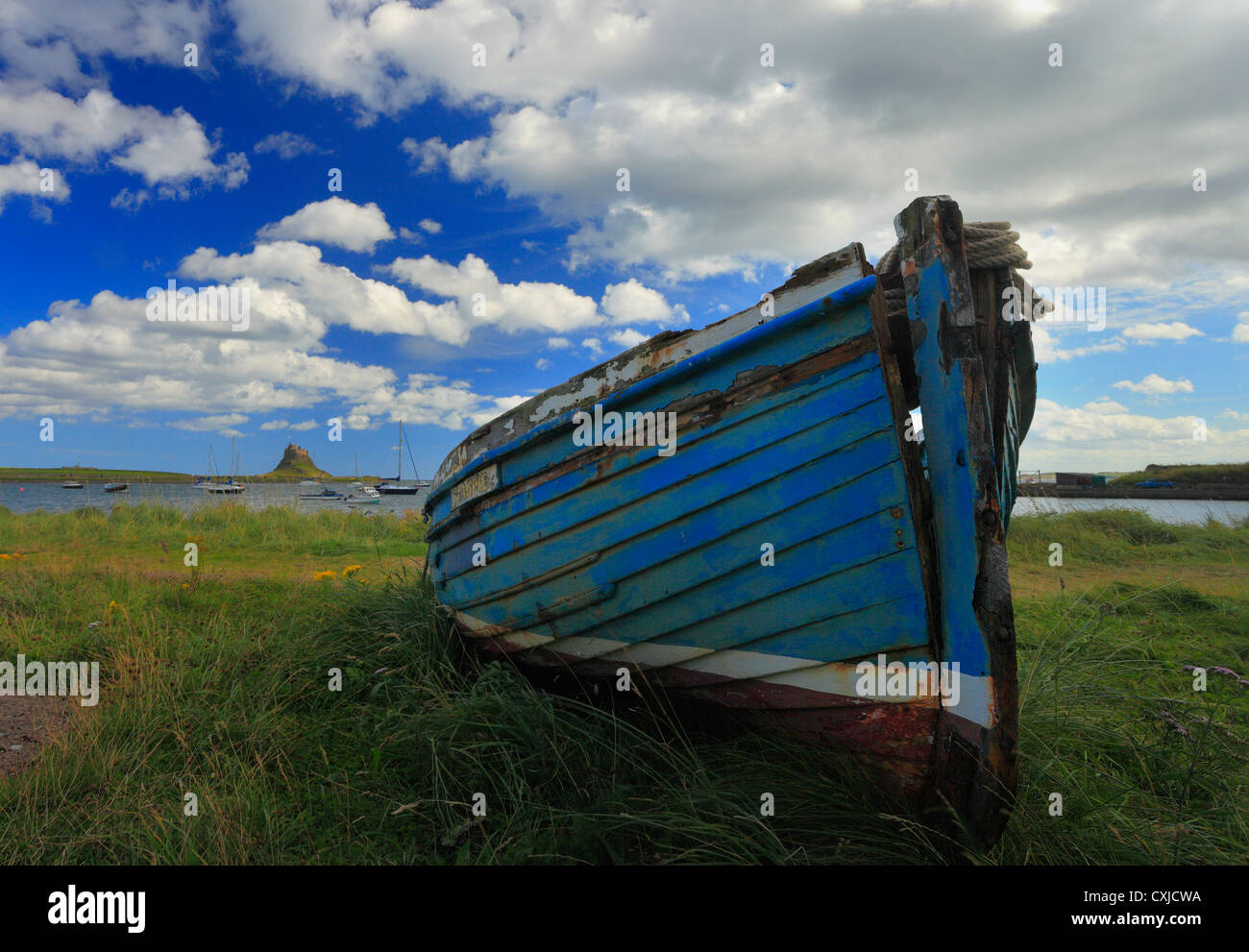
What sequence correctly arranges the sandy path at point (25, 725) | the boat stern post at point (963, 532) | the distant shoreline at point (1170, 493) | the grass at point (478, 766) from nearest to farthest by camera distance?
the boat stern post at point (963, 532) < the grass at point (478, 766) < the sandy path at point (25, 725) < the distant shoreline at point (1170, 493)

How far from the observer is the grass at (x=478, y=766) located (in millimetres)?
Answer: 2424

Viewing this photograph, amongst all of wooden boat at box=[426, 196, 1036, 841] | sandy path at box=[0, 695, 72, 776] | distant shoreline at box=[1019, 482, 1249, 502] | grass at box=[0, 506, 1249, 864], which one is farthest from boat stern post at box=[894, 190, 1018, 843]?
distant shoreline at box=[1019, 482, 1249, 502]

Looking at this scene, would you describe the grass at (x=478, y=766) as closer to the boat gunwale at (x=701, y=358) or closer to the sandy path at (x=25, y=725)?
the sandy path at (x=25, y=725)

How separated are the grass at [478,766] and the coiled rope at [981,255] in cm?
193

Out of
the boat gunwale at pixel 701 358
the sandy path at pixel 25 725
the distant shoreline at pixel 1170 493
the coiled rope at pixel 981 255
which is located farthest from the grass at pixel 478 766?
the distant shoreline at pixel 1170 493

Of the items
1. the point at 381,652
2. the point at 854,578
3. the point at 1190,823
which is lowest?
the point at 1190,823

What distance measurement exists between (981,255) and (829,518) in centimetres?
129

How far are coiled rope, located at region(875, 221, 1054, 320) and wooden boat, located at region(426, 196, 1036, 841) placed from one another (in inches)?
0.7
